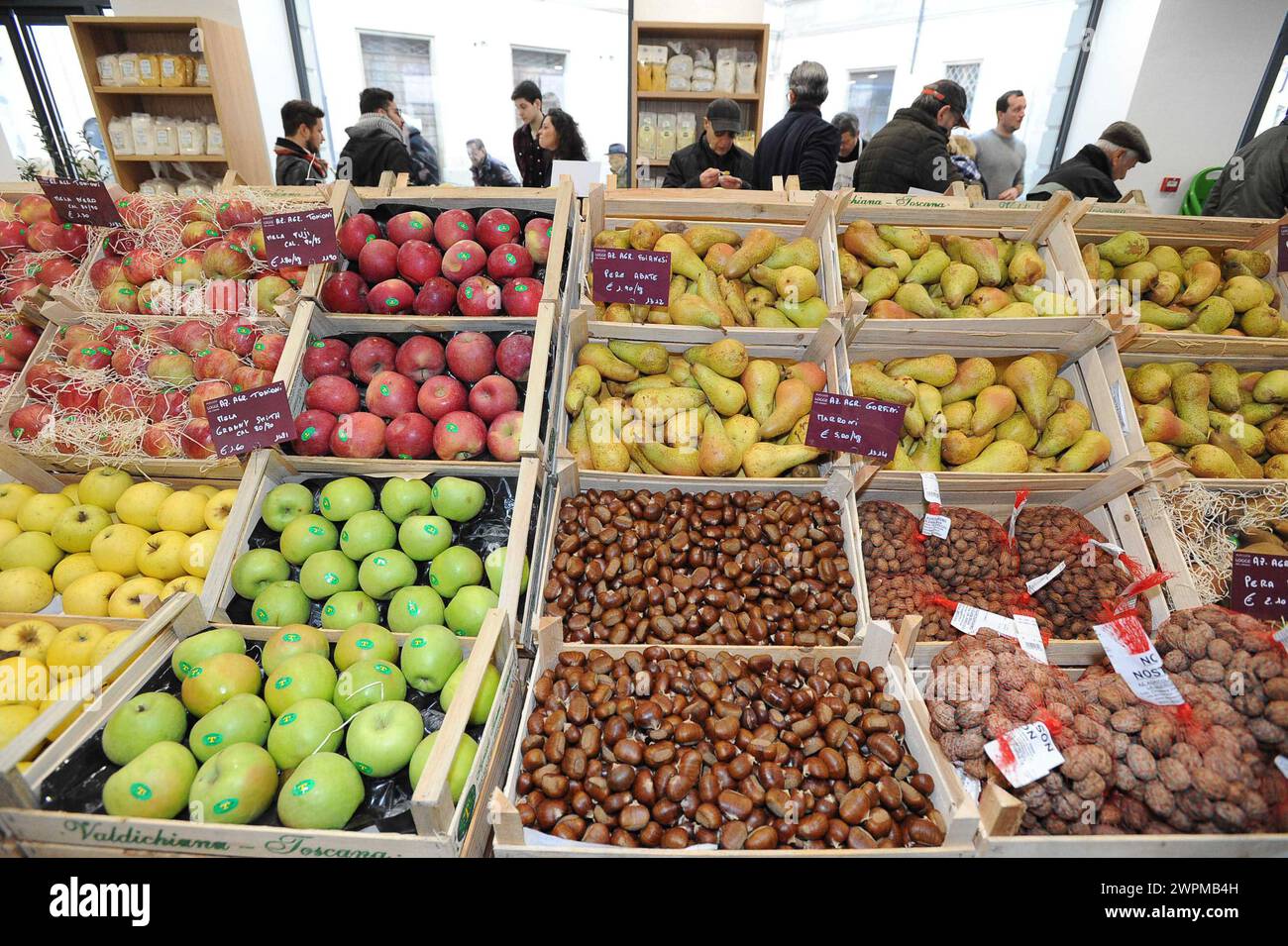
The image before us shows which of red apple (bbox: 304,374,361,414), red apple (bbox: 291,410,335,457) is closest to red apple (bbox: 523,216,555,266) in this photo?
red apple (bbox: 304,374,361,414)

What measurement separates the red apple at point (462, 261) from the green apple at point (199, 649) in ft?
4.75

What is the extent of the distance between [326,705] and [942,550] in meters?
1.91

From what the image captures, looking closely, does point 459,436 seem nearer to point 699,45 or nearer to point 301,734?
point 301,734

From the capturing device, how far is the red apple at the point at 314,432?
6.87 feet

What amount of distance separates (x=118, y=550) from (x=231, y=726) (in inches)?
34.6

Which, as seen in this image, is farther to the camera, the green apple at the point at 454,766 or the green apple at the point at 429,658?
the green apple at the point at 429,658

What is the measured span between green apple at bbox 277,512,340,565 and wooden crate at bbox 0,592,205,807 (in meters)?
0.27

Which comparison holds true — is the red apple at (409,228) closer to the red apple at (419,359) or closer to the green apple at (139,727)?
the red apple at (419,359)

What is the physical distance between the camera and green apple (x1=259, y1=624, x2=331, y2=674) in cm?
157

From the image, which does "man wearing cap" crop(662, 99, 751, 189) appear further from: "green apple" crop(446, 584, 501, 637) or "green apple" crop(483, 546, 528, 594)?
"green apple" crop(446, 584, 501, 637)

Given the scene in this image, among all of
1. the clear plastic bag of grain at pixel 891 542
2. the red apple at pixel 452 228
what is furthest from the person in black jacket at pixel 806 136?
the clear plastic bag of grain at pixel 891 542

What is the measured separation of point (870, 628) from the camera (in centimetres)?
173
